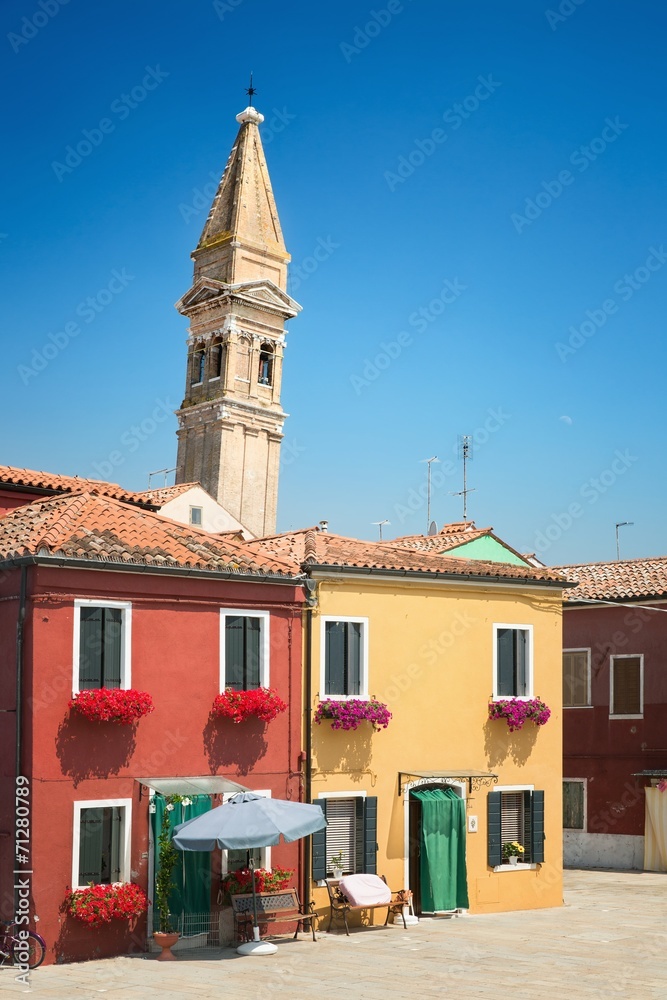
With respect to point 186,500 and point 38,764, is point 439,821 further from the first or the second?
point 186,500

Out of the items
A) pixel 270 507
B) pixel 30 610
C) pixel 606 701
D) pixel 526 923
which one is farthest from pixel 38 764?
pixel 270 507

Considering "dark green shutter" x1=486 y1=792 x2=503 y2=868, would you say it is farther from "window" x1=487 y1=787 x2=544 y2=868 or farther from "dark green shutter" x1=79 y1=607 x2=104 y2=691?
"dark green shutter" x1=79 y1=607 x2=104 y2=691

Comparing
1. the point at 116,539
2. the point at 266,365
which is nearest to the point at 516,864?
the point at 116,539

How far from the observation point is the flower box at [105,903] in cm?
1789

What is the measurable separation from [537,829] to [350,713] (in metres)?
A: 5.28

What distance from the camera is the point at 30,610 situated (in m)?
18.3

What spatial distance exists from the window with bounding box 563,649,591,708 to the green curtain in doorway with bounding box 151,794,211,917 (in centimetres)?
1584

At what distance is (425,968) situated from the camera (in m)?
17.6

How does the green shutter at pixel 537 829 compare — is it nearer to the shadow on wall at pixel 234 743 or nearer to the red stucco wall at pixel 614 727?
the shadow on wall at pixel 234 743

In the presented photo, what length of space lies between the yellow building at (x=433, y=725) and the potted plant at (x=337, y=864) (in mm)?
91

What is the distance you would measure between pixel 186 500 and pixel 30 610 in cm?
2716

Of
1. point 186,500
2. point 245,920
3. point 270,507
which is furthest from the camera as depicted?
→ point 270,507

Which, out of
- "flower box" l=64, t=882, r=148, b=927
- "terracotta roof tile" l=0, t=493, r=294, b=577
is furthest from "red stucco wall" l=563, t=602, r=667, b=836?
"flower box" l=64, t=882, r=148, b=927

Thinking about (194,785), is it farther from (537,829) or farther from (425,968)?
(537,829)
